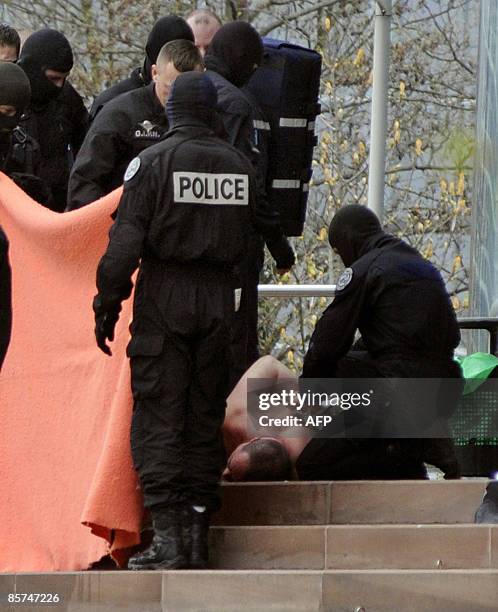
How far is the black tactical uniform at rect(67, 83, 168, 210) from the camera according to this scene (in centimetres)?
922

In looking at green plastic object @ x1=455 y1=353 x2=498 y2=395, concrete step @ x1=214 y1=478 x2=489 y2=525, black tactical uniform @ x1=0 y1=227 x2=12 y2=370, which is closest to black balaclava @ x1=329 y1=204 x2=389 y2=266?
green plastic object @ x1=455 y1=353 x2=498 y2=395

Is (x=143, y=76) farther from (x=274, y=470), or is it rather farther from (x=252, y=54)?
(x=274, y=470)

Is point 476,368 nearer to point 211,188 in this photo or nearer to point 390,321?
point 390,321

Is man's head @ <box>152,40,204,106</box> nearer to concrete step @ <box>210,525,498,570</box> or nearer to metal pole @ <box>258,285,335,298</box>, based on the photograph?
concrete step @ <box>210,525,498,570</box>

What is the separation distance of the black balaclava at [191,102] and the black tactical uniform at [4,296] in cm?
95

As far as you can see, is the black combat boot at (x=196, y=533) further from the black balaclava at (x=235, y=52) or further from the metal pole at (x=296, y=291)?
the metal pole at (x=296, y=291)

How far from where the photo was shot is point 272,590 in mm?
7621

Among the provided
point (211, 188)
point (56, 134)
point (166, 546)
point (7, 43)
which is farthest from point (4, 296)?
point (7, 43)

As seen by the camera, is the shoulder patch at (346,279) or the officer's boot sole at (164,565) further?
the shoulder patch at (346,279)

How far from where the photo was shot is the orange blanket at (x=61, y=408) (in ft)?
27.0

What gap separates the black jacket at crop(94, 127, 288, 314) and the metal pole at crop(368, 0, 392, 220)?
4.65 metres

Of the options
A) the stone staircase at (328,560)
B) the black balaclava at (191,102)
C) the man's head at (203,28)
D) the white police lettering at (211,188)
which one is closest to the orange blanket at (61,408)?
the stone staircase at (328,560)

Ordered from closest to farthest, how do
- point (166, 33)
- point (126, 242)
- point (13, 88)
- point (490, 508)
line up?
point (126, 242) → point (490, 508) → point (13, 88) → point (166, 33)

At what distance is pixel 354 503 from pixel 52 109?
250cm
